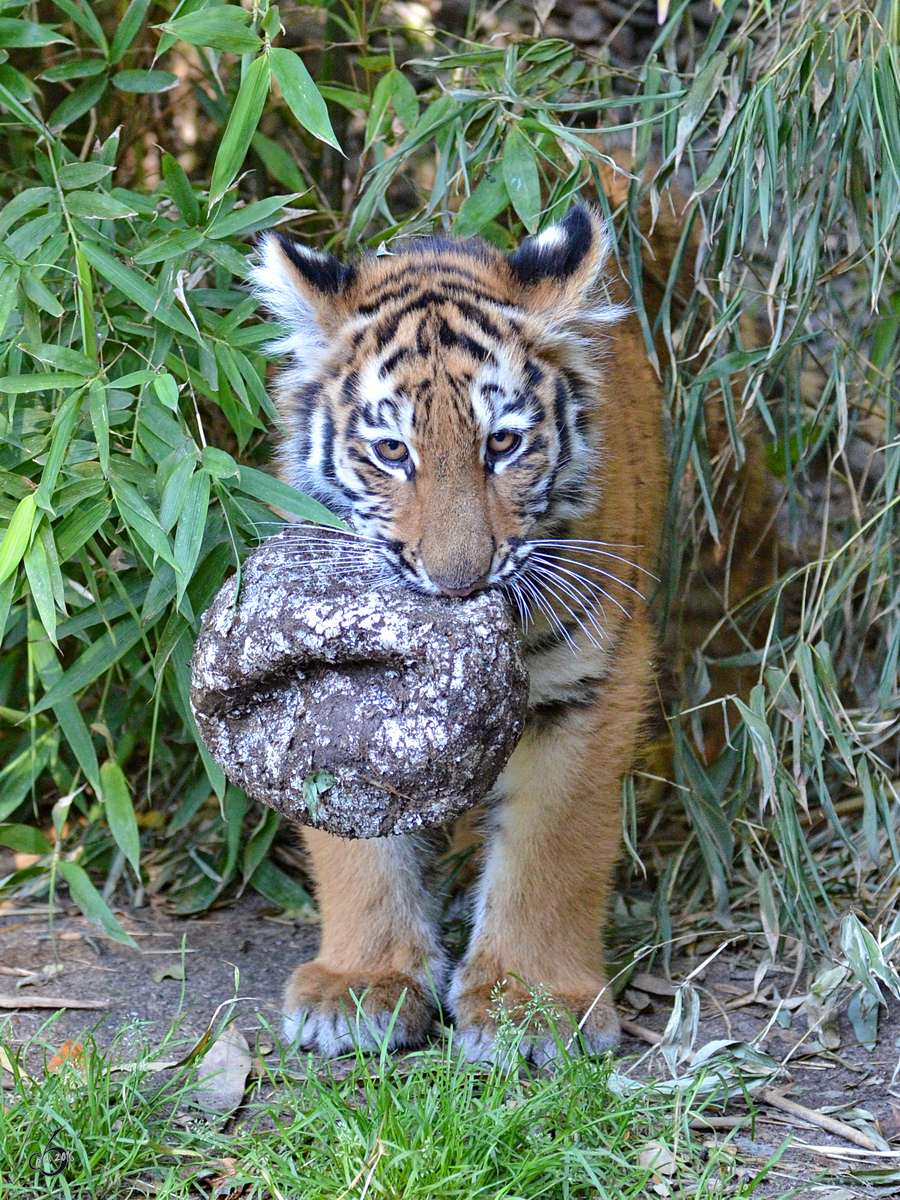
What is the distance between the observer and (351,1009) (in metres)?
2.83

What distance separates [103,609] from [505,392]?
113 centimetres

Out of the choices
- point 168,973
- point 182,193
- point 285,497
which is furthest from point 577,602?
point 168,973

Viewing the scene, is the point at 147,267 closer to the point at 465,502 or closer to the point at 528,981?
the point at 465,502

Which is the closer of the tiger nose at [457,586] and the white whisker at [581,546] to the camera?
the tiger nose at [457,586]

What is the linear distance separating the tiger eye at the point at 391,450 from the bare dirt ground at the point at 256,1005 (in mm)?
1095

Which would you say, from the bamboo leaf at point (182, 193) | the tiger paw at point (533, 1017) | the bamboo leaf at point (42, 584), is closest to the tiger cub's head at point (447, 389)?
the bamboo leaf at point (182, 193)

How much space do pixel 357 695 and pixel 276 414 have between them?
2.81 feet

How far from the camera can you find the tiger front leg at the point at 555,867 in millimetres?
2867

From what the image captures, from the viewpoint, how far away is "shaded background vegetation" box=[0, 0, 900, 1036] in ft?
8.66

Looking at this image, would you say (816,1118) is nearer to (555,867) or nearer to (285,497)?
(555,867)

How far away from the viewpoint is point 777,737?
3395 millimetres

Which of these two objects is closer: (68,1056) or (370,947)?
(68,1056)

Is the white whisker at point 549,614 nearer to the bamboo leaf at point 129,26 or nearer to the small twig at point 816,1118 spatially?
the small twig at point 816,1118

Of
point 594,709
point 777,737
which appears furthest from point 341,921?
point 777,737
